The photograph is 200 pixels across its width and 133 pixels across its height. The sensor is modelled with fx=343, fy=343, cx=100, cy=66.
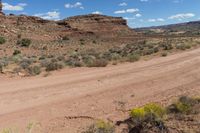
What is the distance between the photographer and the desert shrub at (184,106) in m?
8.53

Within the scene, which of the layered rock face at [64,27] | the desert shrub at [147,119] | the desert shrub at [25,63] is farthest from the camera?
the layered rock face at [64,27]

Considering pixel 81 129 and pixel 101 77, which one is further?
pixel 101 77

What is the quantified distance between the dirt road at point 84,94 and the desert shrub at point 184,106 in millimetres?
1182

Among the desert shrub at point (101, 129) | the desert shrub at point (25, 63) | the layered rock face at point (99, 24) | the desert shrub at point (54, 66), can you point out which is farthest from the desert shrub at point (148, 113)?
the layered rock face at point (99, 24)

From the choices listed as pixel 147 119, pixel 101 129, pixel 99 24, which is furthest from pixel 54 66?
pixel 99 24

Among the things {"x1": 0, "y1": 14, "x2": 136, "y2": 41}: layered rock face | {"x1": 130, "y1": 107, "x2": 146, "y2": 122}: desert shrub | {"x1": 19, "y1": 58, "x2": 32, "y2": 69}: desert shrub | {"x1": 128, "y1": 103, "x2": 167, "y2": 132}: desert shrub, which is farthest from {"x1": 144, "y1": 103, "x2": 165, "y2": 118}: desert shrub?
{"x1": 0, "y1": 14, "x2": 136, "y2": 41}: layered rock face

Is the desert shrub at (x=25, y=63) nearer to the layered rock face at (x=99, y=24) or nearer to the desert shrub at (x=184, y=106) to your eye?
the desert shrub at (x=184, y=106)

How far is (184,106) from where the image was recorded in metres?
8.65

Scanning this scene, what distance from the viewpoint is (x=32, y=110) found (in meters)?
9.80

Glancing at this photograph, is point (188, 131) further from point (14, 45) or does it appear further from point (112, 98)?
point (14, 45)

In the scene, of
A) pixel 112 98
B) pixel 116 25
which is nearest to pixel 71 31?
pixel 116 25

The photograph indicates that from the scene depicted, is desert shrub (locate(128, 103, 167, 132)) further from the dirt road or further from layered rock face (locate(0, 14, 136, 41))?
layered rock face (locate(0, 14, 136, 41))

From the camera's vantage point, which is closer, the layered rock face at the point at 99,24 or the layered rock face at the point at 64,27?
the layered rock face at the point at 64,27

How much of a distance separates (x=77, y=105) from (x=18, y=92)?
318cm
